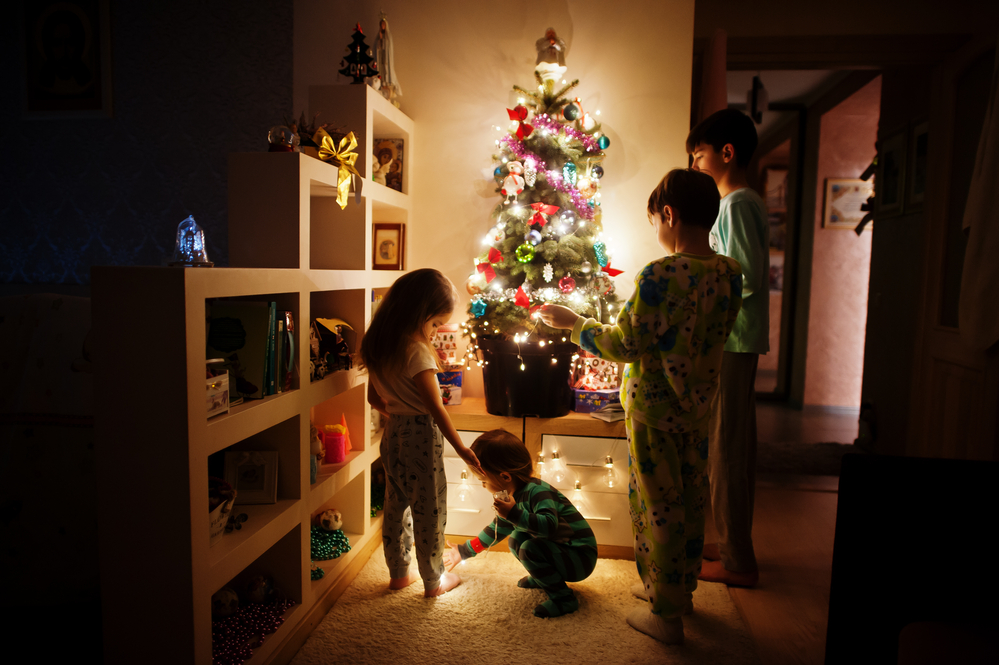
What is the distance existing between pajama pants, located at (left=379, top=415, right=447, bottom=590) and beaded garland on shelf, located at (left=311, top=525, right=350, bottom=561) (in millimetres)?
216

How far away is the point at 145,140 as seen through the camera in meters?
3.01

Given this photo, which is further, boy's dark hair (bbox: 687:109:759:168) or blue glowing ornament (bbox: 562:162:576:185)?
blue glowing ornament (bbox: 562:162:576:185)

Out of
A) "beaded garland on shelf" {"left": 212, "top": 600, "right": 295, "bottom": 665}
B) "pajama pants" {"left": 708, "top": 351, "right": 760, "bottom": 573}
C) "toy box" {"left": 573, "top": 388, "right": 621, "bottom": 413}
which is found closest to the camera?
"beaded garland on shelf" {"left": 212, "top": 600, "right": 295, "bottom": 665}

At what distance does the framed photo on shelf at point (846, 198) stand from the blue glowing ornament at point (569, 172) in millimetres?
3818

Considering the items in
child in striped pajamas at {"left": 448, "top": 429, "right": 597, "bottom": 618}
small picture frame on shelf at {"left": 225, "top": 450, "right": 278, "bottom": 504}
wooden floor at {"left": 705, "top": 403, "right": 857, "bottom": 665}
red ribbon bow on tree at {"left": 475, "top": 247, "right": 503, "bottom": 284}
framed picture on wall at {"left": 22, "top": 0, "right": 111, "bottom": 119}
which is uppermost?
framed picture on wall at {"left": 22, "top": 0, "right": 111, "bottom": 119}

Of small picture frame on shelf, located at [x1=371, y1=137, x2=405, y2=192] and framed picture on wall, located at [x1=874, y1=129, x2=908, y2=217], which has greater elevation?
framed picture on wall, located at [x1=874, y1=129, x2=908, y2=217]

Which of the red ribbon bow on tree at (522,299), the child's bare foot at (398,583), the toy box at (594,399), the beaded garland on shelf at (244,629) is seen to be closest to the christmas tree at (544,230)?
the red ribbon bow on tree at (522,299)

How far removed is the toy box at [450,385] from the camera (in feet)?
7.87

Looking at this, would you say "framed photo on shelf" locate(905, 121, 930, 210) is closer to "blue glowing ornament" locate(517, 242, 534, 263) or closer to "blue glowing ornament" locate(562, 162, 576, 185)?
"blue glowing ornament" locate(562, 162, 576, 185)

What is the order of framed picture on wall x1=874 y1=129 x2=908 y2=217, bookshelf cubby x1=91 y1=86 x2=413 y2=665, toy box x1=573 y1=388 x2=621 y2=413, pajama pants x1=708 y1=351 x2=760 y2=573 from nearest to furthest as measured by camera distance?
bookshelf cubby x1=91 y1=86 x2=413 y2=665 → pajama pants x1=708 y1=351 x2=760 y2=573 → toy box x1=573 y1=388 x2=621 y2=413 → framed picture on wall x1=874 y1=129 x2=908 y2=217

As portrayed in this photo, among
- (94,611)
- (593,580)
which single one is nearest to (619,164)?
(593,580)

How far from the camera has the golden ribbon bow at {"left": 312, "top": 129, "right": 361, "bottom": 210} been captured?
184 cm

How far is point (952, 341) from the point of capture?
2799 mm

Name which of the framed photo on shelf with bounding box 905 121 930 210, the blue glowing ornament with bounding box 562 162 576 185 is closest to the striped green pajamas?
the blue glowing ornament with bounding box 562 162 576 185
